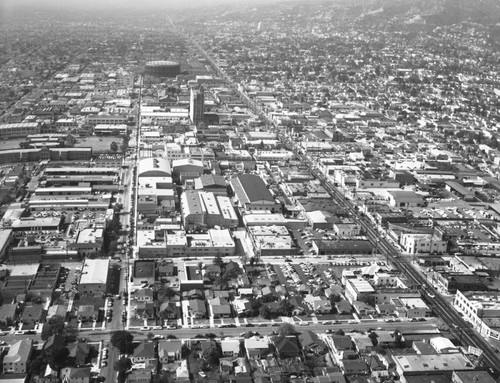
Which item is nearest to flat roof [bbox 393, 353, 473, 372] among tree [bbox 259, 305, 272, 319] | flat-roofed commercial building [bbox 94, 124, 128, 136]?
tree [bbox 259, 305, 272, 319]

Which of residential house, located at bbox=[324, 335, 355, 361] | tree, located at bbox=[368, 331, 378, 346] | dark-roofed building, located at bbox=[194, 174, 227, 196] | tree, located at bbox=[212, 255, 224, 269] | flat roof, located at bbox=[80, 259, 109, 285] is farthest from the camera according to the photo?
dark-roofed building, located at bbox=[194, 174, 227, 196]

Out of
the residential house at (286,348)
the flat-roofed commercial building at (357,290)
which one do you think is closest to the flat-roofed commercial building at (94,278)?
the residential house at (286,348)

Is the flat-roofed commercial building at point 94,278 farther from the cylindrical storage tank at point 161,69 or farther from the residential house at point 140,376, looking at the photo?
the cylindrical storage tank at point 161,69

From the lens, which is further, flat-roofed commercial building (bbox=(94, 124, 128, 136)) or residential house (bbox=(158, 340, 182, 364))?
flat-roofed commercial building (bbox=(94, 124, 128, 136))

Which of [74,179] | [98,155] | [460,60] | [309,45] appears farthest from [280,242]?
[309,45]

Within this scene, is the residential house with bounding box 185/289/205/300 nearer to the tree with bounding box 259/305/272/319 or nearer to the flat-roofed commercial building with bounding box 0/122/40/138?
the tree with bounding box 259/305/272/319

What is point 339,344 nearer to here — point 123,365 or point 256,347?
point 256,347

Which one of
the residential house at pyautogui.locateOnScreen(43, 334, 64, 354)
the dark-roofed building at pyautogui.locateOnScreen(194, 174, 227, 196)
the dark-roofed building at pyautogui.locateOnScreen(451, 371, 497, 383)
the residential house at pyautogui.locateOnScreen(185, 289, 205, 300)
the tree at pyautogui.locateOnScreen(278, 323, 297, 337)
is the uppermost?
the dark-roofed building at pyautogui.locateOnScreen(451, 371, 497, 383)
